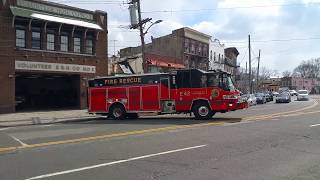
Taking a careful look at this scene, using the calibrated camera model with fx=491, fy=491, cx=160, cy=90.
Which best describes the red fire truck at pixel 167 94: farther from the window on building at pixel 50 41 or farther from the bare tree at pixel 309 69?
the bare tree at pixel 309 69

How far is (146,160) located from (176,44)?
57658 mm

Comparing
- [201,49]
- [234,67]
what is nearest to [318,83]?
[234,67]

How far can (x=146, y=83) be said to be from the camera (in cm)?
2850

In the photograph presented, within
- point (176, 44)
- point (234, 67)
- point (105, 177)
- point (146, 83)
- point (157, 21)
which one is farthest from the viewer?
point (234, 67)

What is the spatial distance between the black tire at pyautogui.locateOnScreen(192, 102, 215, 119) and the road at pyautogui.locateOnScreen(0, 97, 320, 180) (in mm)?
7240

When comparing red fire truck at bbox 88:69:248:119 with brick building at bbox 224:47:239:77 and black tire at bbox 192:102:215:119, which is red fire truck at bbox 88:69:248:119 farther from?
brick building at bbox 224:47:239:77

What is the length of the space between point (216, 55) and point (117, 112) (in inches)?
2074

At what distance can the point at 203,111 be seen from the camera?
86.9 ft

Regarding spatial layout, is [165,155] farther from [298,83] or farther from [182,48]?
[298,83]

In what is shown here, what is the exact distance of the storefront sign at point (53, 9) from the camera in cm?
3694

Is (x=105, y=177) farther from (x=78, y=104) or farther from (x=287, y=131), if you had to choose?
(x=78, y=104)

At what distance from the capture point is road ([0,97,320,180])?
33.1ft

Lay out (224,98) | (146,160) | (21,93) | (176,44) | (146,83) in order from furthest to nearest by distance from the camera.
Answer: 1. (176,44)
2. (21,93)
3. (146,83)
4. (224,98)
5. (146,160)

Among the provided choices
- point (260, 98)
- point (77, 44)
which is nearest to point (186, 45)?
point (260, 98)
